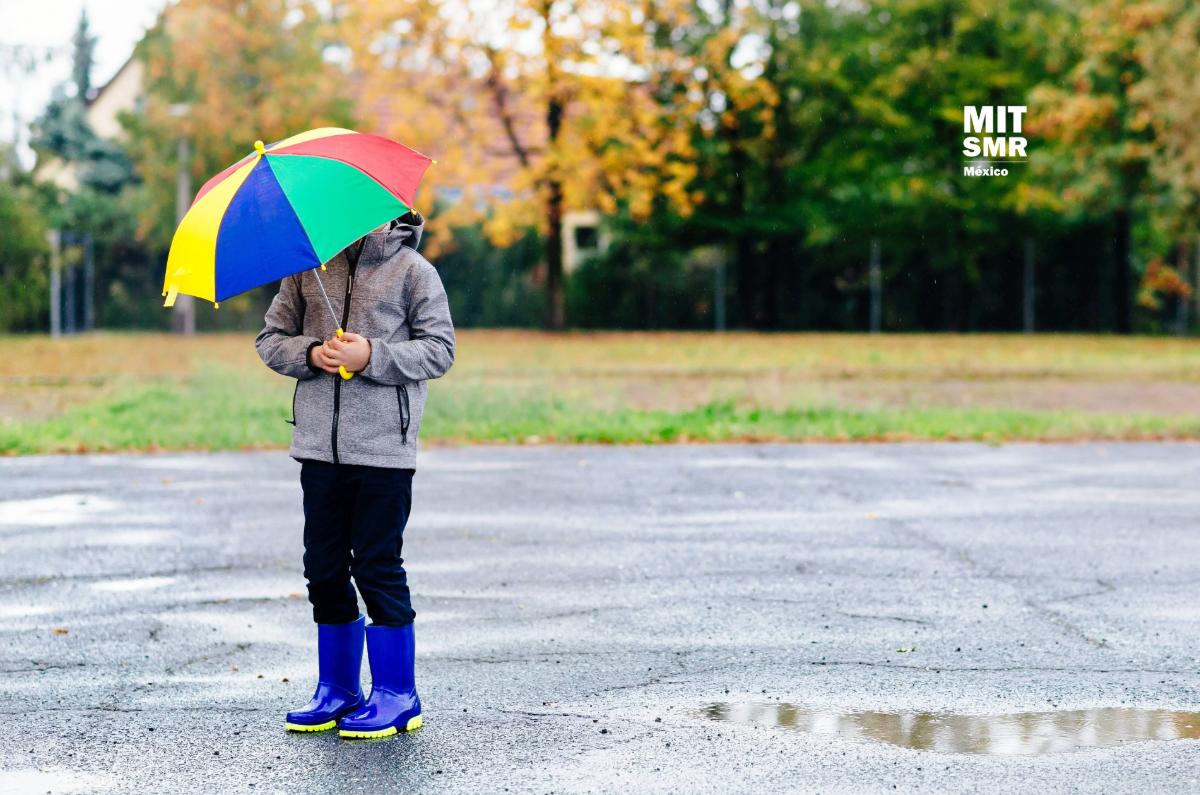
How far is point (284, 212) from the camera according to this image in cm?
436

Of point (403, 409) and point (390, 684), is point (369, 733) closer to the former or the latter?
point (390, 684)

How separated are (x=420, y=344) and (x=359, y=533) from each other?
0.56m

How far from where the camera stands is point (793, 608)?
21.2 feet

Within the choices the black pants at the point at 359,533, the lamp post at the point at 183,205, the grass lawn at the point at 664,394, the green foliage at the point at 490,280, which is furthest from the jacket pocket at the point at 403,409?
the green foliage at the point at 490,280

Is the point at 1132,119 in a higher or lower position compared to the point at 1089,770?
higher

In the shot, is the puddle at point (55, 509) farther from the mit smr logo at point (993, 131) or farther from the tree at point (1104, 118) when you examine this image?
the mit smr logo at point (993, 131)

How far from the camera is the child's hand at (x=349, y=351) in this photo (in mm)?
4457

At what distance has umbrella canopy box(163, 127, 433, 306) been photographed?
4.33m

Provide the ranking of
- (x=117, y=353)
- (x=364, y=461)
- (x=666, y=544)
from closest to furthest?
(x=364, y=461), (x=666, y=544), (x=117, y=353)

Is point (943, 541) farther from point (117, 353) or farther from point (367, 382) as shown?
point (117, 353)

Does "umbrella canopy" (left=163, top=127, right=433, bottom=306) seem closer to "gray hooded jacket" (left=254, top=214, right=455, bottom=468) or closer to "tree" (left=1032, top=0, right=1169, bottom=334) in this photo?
"gray hooded jacket" (left=254, top=214, right=455, bottom=468)

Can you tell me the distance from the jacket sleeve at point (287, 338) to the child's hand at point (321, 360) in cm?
5

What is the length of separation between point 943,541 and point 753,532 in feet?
3.20

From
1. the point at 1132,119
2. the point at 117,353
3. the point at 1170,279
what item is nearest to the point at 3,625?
the point at 117,353
